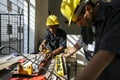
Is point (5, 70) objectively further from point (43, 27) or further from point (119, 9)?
point (43, 27)

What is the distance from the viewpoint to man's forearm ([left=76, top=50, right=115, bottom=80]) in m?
1.19

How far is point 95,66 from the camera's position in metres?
1.20

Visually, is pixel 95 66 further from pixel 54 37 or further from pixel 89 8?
A: pixel 54 37

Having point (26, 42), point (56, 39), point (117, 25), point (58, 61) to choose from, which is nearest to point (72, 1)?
point (117, 25)

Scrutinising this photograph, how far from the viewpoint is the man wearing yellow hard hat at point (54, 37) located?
4.94m

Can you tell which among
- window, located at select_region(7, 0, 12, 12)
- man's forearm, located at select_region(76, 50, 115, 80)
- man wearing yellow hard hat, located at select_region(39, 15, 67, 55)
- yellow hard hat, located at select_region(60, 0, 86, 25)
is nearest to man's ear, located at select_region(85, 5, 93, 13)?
yellow hard hat, located at select_region(60, 0, 86, 25)

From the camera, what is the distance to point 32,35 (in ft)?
20.5

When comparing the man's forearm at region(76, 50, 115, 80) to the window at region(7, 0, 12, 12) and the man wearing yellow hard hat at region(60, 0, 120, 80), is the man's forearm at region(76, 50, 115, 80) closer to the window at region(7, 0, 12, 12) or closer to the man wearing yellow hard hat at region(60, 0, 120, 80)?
the man wearing yellow hard hat at region(60, 0, 120, 80)

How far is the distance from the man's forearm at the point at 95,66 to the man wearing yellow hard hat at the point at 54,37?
11.8 ft

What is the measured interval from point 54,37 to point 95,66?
3911 mm

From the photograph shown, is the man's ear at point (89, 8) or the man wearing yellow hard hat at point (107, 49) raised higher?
the man's ear at point (89, 8)

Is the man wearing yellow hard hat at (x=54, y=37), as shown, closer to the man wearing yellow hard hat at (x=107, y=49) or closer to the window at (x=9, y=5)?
the window at (x=9, y=5)

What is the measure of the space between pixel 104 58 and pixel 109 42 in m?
0.07

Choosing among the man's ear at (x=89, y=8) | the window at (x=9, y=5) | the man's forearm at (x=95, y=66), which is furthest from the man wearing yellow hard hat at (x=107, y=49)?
the window at (x=9, y=5)
